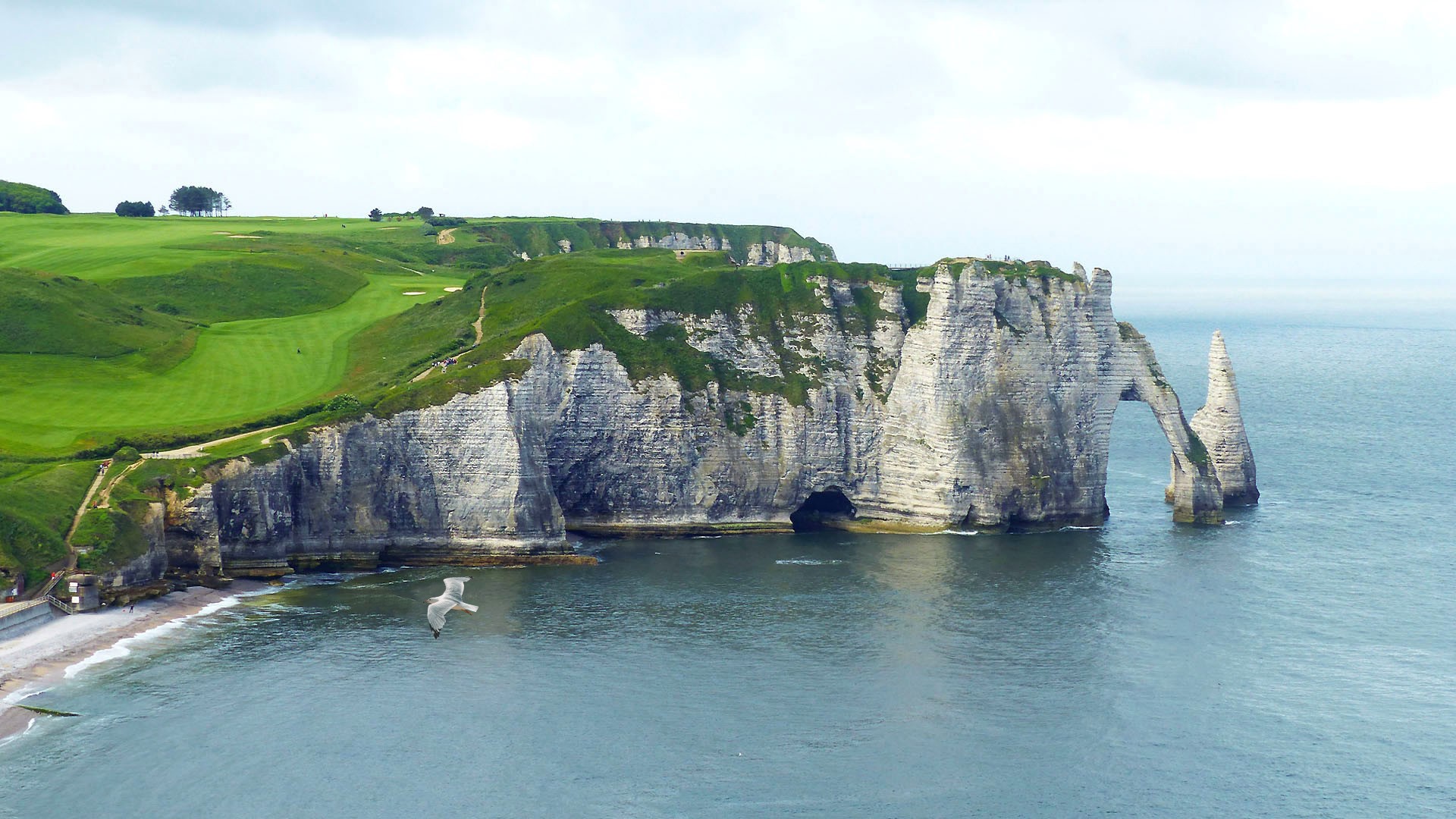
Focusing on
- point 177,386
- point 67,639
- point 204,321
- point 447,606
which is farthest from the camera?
point 204,321

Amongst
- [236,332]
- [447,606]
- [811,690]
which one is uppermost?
[236,332]

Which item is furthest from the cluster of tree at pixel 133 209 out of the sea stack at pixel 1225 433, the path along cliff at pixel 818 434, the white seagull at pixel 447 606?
the sea stack at pixel 1225 433

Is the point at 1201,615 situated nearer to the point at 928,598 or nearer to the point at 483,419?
the point at 928,598

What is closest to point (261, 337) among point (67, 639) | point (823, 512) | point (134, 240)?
point (67, 639)

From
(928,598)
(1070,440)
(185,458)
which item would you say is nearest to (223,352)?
(185,458)

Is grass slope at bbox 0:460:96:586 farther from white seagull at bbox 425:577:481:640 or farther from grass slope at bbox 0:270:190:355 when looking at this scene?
grass slope at bbox 0:270:190:355

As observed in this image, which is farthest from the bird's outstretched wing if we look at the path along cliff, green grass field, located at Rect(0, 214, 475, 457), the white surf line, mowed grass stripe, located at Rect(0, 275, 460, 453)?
mowed grass stripe, located at Rect(0, 275, 460, 453)

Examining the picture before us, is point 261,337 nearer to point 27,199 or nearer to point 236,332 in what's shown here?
point 236,332
